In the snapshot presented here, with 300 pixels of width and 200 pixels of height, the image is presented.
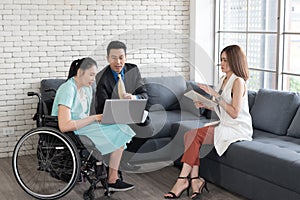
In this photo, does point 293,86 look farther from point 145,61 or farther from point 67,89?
point 67,89

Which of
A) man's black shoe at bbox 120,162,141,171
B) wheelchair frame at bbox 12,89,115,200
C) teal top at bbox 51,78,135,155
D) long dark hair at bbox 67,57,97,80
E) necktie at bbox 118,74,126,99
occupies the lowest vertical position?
man's black shoe at bbox 120,162,141,171

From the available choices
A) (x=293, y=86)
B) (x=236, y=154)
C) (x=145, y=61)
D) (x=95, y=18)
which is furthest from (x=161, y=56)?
(x=236, y=154)

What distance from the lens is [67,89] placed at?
13.6 feet

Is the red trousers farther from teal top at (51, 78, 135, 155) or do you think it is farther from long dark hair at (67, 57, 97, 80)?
long dark hair at (67, 57, 97, 80)

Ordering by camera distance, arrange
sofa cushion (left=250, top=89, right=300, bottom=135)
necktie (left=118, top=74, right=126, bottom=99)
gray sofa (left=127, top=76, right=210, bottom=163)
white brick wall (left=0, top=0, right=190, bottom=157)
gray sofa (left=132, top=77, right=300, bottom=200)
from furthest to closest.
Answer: white brick wall (left=0, top=0, right=190, bottom=157), gray sofa (left=127, top=76, right=210, bottom=163), sofa cushion (left=250, top=89, right=300, bottom=135), necktie (left=118, top=74, right=126, bottom=99), gray sofa (left=132, top=77, right=300, bottom=200)

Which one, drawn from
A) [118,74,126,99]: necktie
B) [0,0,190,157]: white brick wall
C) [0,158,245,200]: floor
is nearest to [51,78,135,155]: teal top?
[118,74,126,99]: necktie

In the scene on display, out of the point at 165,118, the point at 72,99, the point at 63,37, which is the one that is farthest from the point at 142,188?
the point at 63,37

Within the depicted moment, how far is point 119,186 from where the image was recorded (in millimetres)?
4402

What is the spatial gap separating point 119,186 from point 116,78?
2.96 ft

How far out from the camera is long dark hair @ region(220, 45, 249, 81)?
14.3 ft

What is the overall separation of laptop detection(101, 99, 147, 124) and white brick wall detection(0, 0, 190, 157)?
77.6 inches

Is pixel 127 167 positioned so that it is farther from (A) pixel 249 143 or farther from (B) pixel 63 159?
(A) pixel 249 143

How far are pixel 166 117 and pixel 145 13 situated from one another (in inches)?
58.5

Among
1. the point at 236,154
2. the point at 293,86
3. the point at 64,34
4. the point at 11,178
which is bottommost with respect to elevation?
the point at 11,178
